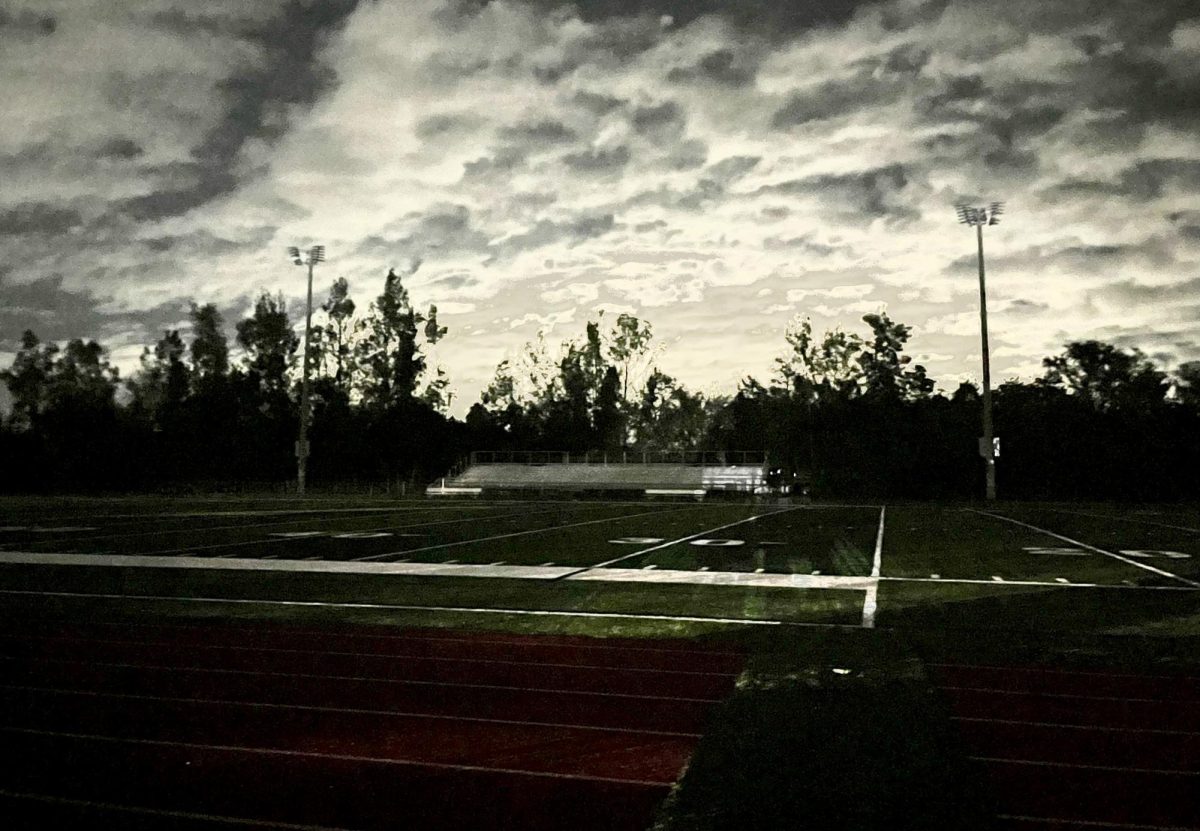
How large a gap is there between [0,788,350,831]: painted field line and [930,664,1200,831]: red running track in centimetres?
312

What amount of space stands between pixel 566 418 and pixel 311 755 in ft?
218

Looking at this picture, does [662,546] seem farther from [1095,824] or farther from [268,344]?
[268,344]

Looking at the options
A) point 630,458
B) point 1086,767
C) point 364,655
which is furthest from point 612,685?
point 630,458

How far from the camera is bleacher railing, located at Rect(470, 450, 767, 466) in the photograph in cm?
5516

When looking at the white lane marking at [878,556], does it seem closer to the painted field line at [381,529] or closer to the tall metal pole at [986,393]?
the painted field line at [381,529]

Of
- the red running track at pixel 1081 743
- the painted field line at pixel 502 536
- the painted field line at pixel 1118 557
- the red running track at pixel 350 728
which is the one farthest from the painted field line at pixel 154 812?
the painted field line at pixel 1118 557

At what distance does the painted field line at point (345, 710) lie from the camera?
18.4 ft

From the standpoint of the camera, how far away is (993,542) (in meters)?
19.8

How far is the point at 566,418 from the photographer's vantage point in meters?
71.8

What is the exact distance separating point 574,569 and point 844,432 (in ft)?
135

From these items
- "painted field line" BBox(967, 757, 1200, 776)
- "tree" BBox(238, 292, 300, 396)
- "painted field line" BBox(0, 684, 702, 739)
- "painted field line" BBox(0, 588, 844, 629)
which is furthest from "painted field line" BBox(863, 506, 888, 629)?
"tree" BBox(238, 292, 300, 396)

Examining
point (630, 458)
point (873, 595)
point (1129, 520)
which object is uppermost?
point (630, 458)

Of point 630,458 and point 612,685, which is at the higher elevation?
point 630,458

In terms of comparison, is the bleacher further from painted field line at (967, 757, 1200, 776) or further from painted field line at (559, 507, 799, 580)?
painted field line at (967, 757, 1200, 776)
